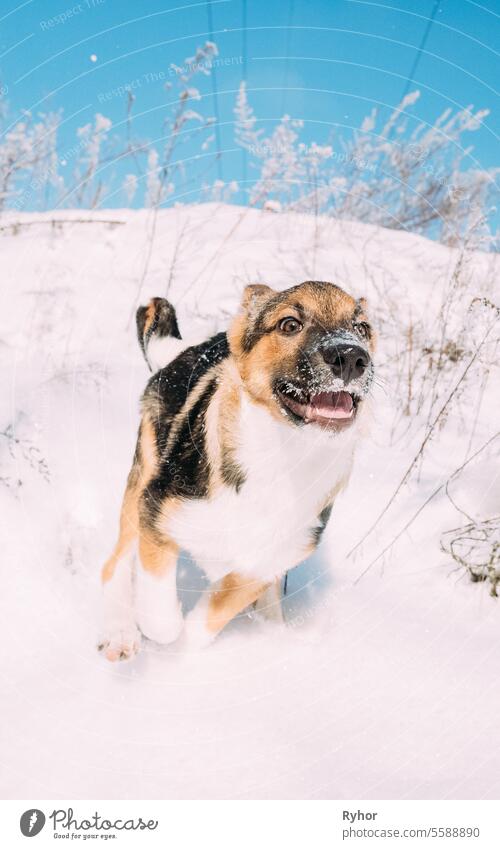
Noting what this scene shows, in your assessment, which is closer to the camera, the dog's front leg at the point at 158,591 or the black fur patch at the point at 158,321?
the dog's front leg at the point at 158,591

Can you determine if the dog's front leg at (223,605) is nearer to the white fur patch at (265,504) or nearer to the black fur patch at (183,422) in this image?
the white fur patch at (265,504)

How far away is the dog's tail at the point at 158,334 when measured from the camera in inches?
161

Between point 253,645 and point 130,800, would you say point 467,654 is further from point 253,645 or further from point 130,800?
point 130,800

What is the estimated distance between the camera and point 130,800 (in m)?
2.41

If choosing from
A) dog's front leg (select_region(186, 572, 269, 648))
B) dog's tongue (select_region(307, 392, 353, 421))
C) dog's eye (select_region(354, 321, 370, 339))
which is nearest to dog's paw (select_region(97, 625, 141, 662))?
dog's front leg (select_region(186, 572, 269, 648))

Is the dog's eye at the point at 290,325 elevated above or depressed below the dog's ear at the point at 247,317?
below

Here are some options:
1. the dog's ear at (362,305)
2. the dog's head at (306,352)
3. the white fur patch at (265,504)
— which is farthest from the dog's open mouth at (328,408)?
the dog's ear at (362,305)

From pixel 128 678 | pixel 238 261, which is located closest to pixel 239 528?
pixel 128 678

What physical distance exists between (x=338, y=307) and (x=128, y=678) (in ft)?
6.72

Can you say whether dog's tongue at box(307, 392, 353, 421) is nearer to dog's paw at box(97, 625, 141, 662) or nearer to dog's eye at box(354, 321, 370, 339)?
dog's eye at box(354, 321, 370, 339)

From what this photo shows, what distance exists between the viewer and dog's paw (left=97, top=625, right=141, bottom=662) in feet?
11.0

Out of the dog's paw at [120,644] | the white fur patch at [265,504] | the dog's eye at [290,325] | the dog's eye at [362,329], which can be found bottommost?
the dog's paw at [120,644]

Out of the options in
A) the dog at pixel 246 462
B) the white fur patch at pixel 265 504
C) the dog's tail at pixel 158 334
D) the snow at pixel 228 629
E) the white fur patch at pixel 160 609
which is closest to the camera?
the snow at pixel 228 629

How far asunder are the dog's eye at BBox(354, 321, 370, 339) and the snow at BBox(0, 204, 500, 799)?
1.43 ft
